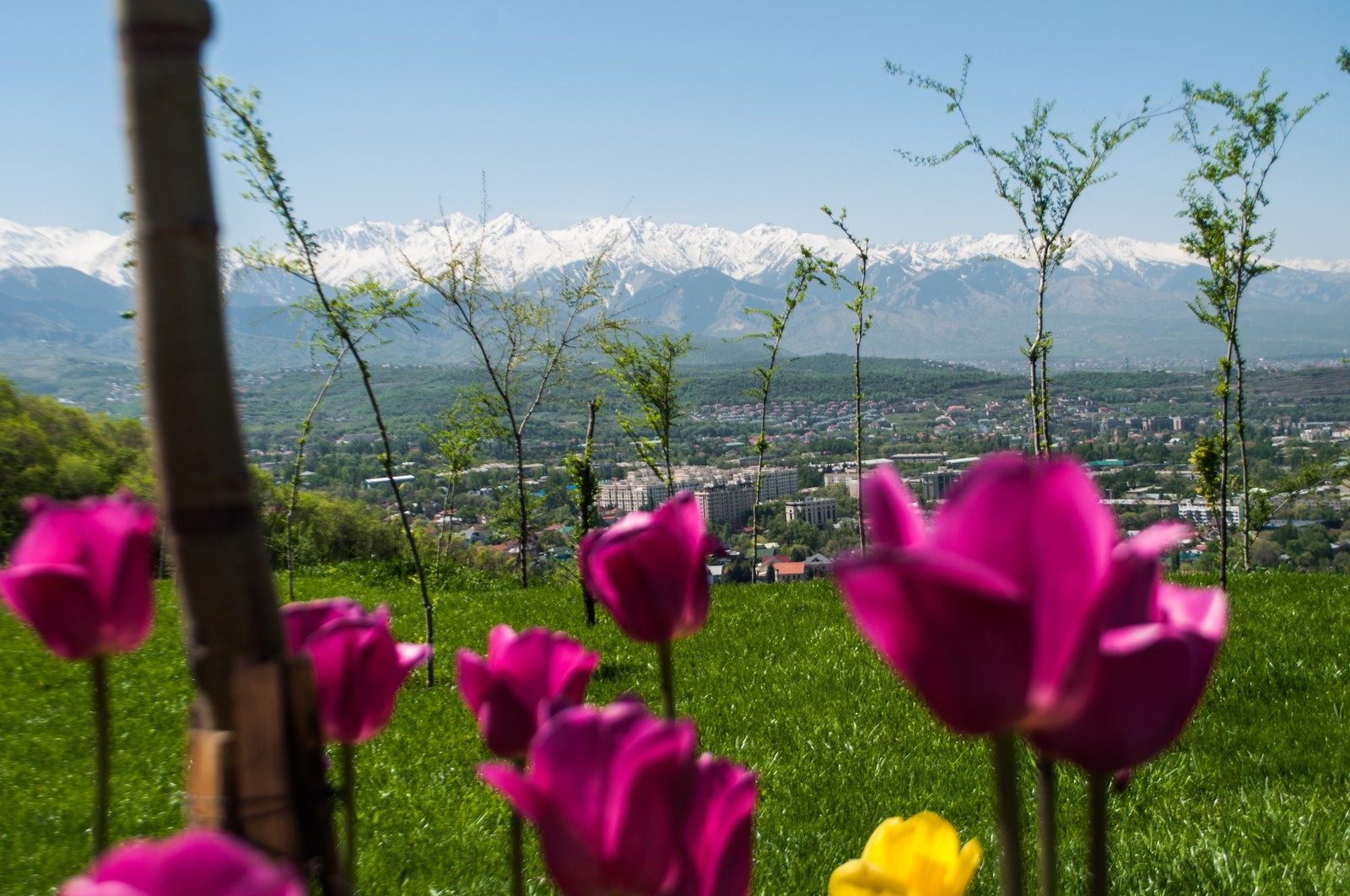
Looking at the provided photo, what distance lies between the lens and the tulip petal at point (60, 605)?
28.1 inches

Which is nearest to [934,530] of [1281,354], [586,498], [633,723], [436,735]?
[633,723]

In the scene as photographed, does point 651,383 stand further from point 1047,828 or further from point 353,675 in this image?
point 1047,828

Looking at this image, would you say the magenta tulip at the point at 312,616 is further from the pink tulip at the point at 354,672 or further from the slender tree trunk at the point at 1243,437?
the slender tree trunk at the point at 1243,437

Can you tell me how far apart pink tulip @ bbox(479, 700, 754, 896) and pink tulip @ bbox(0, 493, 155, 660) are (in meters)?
0.41

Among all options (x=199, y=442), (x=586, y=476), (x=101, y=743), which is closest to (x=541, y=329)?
(x=586, y=476)

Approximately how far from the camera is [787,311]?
12.6 metres

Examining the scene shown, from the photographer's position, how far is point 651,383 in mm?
11750

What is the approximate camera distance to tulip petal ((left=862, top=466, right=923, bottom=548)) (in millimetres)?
485

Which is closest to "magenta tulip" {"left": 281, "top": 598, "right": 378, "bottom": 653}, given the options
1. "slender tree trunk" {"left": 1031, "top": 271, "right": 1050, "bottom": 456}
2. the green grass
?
the green grass

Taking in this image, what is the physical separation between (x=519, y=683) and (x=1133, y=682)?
1.58ft

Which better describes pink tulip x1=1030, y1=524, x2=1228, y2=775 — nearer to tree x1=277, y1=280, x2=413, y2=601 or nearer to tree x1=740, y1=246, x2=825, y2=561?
tree x1=277, y1=280, x2=413, y2=601

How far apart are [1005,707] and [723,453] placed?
5454 centimetres

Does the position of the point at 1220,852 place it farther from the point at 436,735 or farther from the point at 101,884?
the point at 436,735

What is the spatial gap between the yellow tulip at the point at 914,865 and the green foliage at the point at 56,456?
13.8 meters
